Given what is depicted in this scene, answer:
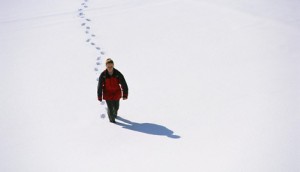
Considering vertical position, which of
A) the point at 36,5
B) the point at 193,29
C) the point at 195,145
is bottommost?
the point at 195,145

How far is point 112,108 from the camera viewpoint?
549 cm

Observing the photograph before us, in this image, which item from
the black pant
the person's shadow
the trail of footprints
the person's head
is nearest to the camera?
the person's head

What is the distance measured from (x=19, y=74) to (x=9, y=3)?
445cm

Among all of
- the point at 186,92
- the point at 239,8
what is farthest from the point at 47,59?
the point at 239,8

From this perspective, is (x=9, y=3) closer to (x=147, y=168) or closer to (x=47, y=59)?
(x=47, y=59)

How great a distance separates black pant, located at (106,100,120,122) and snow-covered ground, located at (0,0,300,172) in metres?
0.17

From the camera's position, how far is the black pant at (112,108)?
5.43 m

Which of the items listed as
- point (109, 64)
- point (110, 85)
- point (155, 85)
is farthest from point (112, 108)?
point (155, 85)

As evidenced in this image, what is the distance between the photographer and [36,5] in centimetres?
1020

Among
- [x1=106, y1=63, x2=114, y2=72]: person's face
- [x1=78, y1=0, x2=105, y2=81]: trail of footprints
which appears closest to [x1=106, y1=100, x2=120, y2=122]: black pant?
[x1=106, y1=63, x2=114, y2=72]: person's face

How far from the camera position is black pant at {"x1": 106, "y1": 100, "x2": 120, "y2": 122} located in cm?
543

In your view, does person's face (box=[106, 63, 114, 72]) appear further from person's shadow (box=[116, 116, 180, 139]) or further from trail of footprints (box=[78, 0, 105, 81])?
trail of footprints (box=[78, 0, 105, 81])

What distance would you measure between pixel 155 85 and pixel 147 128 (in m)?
1.34

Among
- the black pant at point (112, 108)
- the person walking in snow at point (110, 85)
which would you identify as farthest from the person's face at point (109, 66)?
the black pant at point (112, 108)
